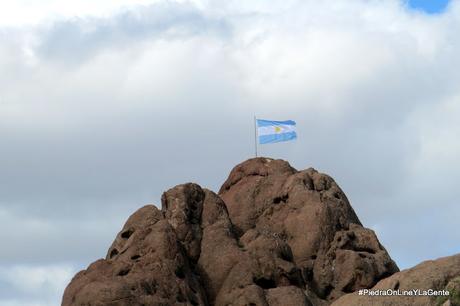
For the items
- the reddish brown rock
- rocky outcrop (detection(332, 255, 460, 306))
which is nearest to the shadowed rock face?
the reddish brown rock

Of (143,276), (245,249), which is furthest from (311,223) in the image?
(143,276)

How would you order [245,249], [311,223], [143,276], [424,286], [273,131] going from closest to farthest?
[424,286], [143,276], [245,249], [311,223], [273,131]

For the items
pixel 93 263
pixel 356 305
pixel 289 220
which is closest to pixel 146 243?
pixel 93 263

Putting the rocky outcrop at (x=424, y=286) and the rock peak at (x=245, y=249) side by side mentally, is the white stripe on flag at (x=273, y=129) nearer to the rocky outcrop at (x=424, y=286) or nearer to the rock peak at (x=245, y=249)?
the rock peak at (x=245, y=249)

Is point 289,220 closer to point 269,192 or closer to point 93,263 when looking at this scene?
point 269,192

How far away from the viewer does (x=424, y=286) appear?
60812mm

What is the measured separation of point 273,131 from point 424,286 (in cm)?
2869

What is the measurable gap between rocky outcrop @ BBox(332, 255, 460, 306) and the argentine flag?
84.4ft

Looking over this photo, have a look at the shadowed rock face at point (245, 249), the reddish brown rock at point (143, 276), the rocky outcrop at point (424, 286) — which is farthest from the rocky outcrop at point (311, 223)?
the rocky outcrop at point (424, 286)

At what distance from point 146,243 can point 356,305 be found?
1812 centimetres

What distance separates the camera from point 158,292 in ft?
235

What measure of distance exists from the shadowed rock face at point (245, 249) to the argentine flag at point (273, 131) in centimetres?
177

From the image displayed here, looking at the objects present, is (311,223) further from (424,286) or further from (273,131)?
(424,286)

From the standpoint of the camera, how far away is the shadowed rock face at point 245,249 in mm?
72750
